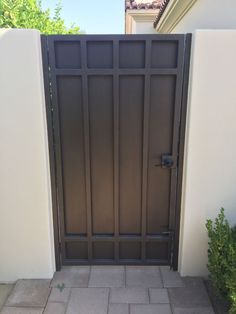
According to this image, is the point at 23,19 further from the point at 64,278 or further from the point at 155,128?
the point at 64,278

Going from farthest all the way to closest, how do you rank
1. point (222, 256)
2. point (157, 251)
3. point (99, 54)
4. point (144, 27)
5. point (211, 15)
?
point (144, 27), point (211, 15), point (157, 251), point (99, 54), point (222, 256)

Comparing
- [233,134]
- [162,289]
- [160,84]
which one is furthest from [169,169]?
[162,289]

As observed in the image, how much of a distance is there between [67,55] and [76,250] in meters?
1.81

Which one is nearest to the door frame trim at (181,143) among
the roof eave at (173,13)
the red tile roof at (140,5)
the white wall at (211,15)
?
the white wall at (211,15)

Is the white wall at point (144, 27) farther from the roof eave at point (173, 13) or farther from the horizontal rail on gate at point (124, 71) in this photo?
the horizontal rail on gate at point (124, 71)

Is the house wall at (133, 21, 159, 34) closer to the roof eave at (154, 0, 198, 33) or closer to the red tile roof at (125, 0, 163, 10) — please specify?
the red tile roof at (125, 0, 163, 10)

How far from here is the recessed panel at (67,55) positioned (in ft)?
6.50

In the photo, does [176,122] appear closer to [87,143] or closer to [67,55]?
[87,143]

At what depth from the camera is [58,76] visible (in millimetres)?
2037

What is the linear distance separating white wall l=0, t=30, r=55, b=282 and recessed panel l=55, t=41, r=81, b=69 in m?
0.15

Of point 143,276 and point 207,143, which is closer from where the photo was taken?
point 207,143

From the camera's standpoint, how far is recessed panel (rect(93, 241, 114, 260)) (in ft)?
7.98

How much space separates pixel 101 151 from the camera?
2.21 metres

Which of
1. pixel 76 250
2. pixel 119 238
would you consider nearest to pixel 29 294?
pixel 76 250
